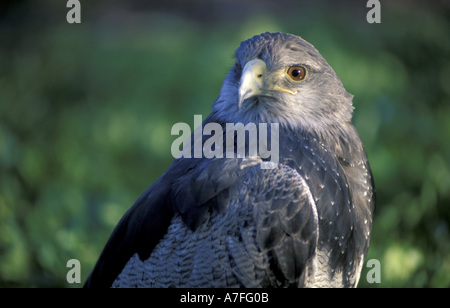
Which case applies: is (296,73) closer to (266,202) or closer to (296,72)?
(296,72)

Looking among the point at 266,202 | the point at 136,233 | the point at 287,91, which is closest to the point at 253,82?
the point at 287,91

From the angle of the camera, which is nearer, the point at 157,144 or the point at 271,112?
the point at 271,112

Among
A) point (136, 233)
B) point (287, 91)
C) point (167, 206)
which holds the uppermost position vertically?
point (287, 91)

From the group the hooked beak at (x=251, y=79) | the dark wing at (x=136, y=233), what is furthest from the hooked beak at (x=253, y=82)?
the dark wing at (x=136, y=233)

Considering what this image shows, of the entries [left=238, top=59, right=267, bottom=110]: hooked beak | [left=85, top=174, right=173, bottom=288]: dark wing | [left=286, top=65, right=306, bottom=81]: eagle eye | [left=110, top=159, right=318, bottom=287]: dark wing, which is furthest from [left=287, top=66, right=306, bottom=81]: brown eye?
[left=85, top=174, right=173, bottom=288]: dark wing

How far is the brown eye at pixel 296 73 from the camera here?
2.61 meters

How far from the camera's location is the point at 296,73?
2.62 m

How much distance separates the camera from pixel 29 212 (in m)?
4.64

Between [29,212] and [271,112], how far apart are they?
2.81 m

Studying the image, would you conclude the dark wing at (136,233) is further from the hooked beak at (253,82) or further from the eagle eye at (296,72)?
the eagle eye at (296,72)

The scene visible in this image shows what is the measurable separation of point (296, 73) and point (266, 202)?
0.68 m

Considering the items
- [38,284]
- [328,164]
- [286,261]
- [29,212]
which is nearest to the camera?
[286,261]

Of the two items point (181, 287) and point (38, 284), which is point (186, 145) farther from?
point (38, 284)

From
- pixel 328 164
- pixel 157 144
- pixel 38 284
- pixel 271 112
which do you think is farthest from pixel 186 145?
pixel 38 284
